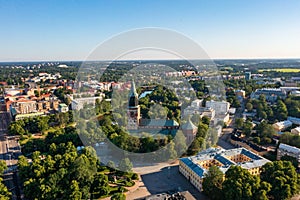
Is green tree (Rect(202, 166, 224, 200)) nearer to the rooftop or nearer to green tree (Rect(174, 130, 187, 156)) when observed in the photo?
the rooftop

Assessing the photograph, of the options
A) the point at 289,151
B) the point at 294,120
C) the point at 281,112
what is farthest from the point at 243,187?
the point at 281,112

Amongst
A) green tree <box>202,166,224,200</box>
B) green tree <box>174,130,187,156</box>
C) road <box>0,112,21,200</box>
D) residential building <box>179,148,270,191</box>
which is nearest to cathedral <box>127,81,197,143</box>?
green tree <box>174,130,187,156</box>

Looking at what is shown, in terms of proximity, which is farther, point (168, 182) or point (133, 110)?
point (133, 110)

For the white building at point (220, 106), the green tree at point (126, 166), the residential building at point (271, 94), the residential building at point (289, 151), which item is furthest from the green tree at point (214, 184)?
the residential building at point (271, 94)

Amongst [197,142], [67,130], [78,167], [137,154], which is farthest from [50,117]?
[197,142]

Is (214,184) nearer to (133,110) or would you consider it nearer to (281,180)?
(281,180)

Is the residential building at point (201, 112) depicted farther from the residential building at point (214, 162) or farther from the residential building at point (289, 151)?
the residential building at point (214, 162)

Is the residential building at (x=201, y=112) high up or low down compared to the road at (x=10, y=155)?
up
